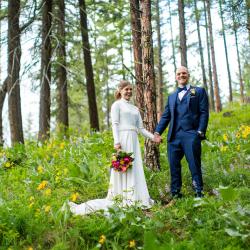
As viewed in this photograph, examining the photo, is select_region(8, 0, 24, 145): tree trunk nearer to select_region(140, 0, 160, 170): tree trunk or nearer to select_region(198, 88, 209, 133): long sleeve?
select_region(140, 0, 160, 170): tree trunk

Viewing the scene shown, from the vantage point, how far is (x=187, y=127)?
6.01 meters

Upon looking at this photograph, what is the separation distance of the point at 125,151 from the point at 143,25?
262 cm

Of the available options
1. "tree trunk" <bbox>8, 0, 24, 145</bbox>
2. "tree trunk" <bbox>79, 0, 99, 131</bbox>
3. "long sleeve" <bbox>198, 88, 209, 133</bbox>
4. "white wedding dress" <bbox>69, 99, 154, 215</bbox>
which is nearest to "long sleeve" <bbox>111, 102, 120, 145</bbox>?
"white wedding dress" <bbox>69, 99, 154, 215</bbox>

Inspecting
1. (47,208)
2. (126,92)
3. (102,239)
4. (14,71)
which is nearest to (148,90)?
(126,92)

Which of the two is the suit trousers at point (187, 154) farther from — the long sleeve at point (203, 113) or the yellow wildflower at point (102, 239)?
the yellow wildflower at point (102, 239)

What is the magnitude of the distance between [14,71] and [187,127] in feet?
24.0

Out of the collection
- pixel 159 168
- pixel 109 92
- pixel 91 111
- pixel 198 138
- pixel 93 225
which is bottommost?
pixel 93 225

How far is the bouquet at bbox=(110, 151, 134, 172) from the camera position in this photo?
591 centimetres

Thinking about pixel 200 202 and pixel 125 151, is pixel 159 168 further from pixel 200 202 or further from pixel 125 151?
pixel 200 202

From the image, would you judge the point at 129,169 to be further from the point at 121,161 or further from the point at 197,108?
the point at 197,108

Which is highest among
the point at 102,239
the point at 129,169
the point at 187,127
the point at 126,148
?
the point at 187,127

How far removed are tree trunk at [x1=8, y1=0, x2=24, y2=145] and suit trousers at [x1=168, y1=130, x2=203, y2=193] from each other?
671 centimetres

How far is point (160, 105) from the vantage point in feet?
77.5

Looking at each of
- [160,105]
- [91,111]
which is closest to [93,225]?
[91,111]
